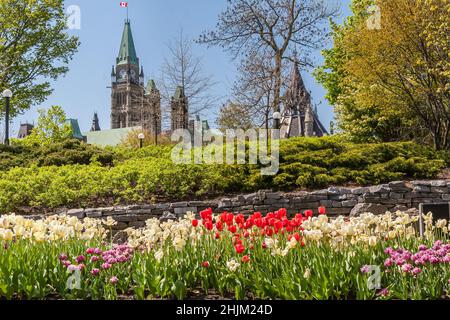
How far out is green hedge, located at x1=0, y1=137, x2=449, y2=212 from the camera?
Result: 9.84 meters

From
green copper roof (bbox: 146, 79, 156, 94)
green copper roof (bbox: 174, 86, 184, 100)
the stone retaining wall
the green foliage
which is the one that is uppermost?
green copper roof (bbox: 146, 79, 156, 94)

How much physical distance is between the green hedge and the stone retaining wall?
55 centimetres

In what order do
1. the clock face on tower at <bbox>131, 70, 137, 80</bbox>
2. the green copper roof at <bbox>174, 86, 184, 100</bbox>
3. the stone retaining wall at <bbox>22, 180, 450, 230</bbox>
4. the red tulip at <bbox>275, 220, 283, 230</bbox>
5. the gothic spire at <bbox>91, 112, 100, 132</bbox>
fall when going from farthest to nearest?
the gothic spire at <bbox>91, 112, 100, 132</bbox> < the clock face on tower at <bbox>131, 70, 137, 80</bbox> < the green copper roof at <bbox>174, 86, 184, 100</bbox> < the stone retaining wall at <bbox>22, 180, 450, 230</bbox> < the red tulip at <bbox>275, 220, 283, 230</bbox>

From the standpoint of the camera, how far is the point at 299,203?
373 inches

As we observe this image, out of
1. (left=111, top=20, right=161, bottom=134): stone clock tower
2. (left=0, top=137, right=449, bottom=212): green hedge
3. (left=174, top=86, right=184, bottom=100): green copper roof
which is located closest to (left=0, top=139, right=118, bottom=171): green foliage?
(left=0, top=137, right=449, bottom=212): green hedge

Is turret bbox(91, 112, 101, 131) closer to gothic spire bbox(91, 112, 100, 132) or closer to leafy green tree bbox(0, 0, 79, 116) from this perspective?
gothic spire bbox(91, 112, 100, 132)

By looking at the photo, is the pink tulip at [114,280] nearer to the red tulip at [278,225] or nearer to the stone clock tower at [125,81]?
the red tulip at [278,225]

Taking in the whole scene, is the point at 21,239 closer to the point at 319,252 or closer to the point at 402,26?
the point at 319,252

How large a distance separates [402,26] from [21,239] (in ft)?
41.0

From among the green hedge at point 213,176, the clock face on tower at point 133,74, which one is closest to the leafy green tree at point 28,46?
the green hedge at point 213,176

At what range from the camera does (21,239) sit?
15.1 feet

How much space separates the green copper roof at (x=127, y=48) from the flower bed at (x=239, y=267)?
33828 mm

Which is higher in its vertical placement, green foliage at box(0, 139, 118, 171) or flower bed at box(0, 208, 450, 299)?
green foliage at box(0, 139, 118, 171)

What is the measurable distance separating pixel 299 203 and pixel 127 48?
48.5 meters
